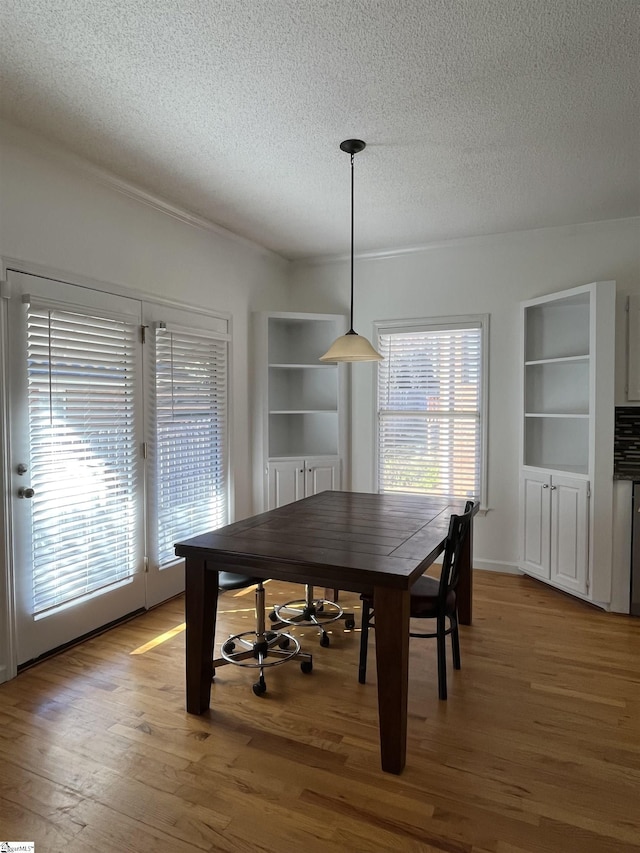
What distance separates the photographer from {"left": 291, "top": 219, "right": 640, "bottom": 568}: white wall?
4070 mm

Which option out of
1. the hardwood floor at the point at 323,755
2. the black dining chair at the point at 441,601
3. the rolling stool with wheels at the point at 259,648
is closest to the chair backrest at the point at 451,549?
the black dining chair at the point at 441,601

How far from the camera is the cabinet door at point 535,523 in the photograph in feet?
13.3

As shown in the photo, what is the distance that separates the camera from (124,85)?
232 cm

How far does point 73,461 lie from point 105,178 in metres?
1.69

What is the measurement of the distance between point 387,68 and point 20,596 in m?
3.04

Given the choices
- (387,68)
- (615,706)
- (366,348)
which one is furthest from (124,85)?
(615,706)

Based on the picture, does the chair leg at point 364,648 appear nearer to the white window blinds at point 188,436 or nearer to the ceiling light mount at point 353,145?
the white window blinds at point 188,436

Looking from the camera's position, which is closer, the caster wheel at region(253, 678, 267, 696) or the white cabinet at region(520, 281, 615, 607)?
the caster wheel at region(253, 678, 267, 696)

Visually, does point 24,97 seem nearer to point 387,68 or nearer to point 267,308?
point 387,68

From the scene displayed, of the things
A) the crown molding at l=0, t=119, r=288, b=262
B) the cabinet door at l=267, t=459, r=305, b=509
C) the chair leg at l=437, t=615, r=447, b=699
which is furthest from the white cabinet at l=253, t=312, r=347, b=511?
the chair leg at l=437, t=615, r=447, b=699

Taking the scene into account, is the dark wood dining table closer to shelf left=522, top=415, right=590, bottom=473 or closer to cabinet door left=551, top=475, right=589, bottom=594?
cabinet door left=551, top=475, right=589, bottom=594

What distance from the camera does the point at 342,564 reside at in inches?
80.8

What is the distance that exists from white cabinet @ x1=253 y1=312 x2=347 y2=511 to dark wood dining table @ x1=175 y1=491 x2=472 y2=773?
1.55 meters

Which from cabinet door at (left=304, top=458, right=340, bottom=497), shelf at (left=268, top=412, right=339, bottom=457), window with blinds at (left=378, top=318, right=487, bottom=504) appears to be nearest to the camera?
window with blinds at (left=378, top=318, right=487, bottom=504)
